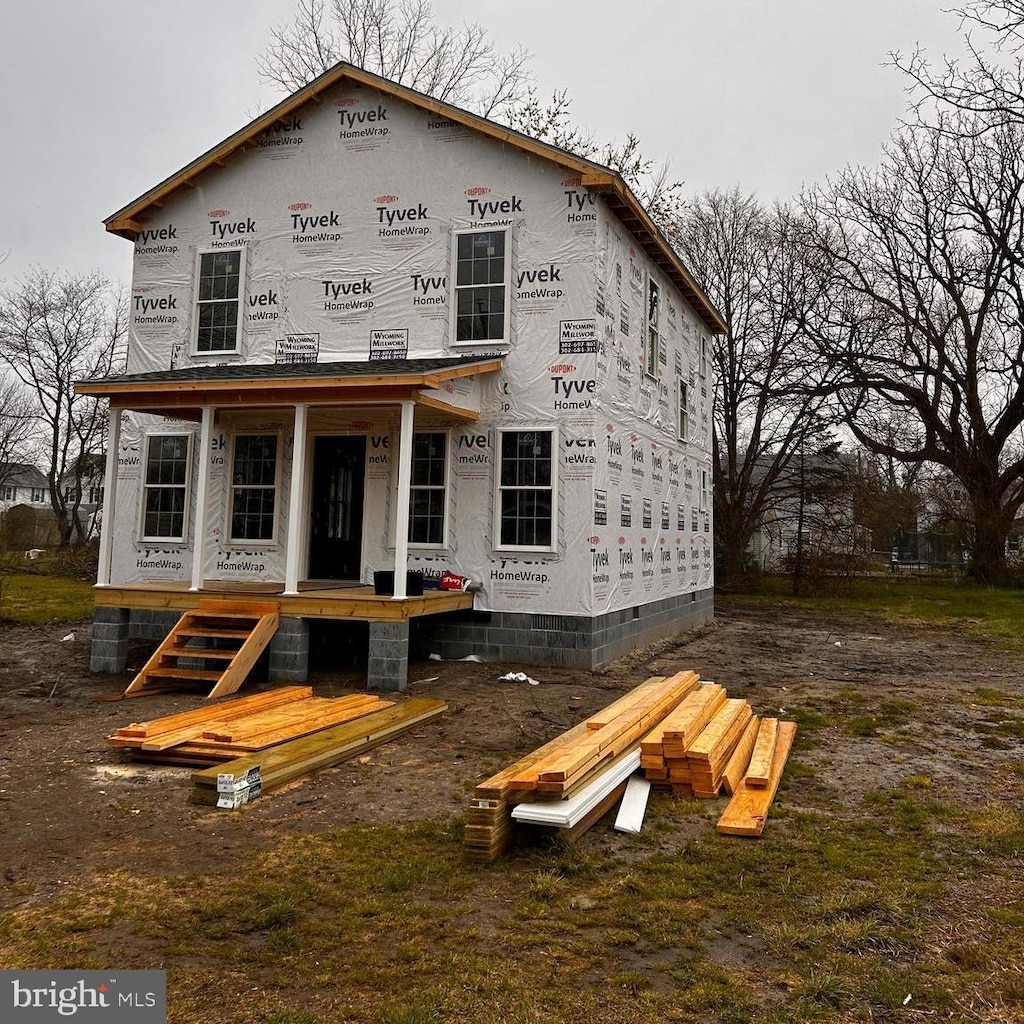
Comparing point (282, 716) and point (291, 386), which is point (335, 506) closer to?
point (291, 386)

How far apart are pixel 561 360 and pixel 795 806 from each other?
282 inches

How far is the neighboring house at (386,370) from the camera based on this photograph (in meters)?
11.0

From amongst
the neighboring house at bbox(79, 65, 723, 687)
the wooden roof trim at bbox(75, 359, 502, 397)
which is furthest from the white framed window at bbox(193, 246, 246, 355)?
the wooden roof trim at bbox(75, 359, 502, 397)

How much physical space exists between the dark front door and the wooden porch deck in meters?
1.03

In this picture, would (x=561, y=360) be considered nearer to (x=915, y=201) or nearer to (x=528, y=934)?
(x=528, y=934)

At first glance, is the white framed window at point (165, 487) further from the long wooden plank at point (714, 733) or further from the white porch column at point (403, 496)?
the long wooden plank at point (714, 733)

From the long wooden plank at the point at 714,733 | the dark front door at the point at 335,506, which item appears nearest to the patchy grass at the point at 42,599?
the dark front door at the point at 335,506

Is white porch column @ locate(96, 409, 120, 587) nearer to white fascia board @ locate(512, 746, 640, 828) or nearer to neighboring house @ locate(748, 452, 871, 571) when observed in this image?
white fascia board @ locate(512, 746, 640, 828)

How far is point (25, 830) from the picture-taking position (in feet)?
16.5

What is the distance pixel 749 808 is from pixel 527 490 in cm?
649

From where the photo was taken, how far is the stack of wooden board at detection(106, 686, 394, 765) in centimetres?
643

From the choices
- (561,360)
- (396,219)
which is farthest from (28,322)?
A: (561,360)

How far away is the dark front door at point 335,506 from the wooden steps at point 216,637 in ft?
7.94

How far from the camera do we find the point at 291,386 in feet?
31.7
